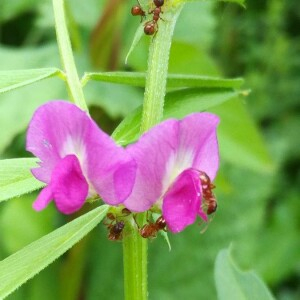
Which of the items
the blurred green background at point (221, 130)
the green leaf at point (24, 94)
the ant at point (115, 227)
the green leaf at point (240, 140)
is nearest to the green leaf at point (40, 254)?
the ant at point (115, 227)

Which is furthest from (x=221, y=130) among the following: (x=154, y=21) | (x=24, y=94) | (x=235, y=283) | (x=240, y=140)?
(x=154, y=21)

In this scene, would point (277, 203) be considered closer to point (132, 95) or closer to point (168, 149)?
point (132, 95)

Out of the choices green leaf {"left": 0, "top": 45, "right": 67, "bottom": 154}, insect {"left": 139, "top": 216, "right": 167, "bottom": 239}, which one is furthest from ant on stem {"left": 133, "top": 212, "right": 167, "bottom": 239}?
green leaf {"left": 0, "top": 45, "right": 67, "bottom": 154}

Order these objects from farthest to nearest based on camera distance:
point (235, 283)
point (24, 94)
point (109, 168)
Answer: point (24, 94) < point (235, 283) < point (109, 168)

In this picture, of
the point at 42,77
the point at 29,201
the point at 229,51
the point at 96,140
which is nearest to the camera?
the point at 96,140

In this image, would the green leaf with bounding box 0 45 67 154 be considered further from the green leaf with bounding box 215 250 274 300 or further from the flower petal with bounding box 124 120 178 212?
the flower petal with bounding box 124 120 178 212

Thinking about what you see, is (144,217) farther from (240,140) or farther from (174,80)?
(240,140)

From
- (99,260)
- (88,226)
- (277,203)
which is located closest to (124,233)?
(88,226)
